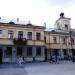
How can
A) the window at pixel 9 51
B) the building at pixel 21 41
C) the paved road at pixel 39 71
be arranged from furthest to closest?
the window at pixel 9 51
the building at pixel 21 41
the paved road at pixel 39 71

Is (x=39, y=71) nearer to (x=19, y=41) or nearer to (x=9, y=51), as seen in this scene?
(x=19, y=41)

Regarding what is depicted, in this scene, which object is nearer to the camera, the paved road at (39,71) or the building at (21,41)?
the paved road at (39,71)

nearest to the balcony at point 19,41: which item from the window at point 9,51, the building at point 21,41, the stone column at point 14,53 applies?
the building at point 21,41

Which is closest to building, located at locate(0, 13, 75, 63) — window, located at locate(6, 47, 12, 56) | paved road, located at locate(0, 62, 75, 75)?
window, located at locate(6, 47, 12, 56)

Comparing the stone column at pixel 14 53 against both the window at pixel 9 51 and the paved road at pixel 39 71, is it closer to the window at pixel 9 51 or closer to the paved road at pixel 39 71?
the window at pixel 9 51

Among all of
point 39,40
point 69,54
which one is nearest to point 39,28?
point 39,40

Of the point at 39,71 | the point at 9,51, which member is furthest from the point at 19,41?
the point at 39,71

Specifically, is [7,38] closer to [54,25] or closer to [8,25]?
[8,25]

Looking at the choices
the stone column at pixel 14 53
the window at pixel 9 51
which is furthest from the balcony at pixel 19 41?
the window at pixel 9 51

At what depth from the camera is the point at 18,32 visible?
39.0 metres

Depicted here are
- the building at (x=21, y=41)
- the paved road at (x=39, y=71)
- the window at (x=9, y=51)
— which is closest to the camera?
the paved road at (x=39, y=71)

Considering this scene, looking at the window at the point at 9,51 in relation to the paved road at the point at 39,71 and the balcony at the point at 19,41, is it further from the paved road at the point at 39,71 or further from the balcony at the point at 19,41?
the paved road at the point at 39,71

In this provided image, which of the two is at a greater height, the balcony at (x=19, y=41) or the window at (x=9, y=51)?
the balcony at (x=19, y=41)

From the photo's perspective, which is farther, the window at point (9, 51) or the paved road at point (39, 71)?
the window at point (9, 51)
